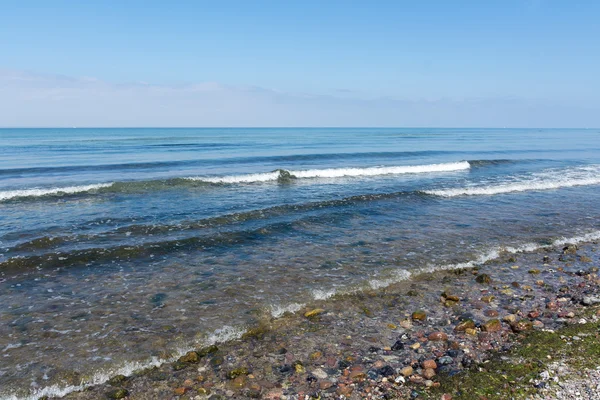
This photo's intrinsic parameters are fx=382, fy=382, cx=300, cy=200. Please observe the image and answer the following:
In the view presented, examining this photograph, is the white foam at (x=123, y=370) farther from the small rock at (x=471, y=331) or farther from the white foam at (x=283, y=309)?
the small rock at (x=471, y=331)

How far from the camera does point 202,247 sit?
11.8 m

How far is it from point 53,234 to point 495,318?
523 inches

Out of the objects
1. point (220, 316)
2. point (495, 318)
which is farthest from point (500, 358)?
point (220, 316)

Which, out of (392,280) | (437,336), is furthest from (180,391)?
(392,280)

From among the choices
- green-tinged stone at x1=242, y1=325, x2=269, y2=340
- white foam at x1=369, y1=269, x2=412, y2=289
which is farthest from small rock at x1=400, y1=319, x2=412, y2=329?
green-tinged stone at x1=242, y1=325, x2=269, y2=340

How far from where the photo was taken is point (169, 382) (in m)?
5.44

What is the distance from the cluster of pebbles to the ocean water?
531 millimetres

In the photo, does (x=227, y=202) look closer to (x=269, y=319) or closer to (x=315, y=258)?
(x=315, y=258)

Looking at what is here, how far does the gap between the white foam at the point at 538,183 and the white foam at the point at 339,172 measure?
6.81 m

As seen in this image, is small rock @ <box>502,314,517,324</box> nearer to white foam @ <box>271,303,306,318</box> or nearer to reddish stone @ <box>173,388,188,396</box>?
white foam @ <box>271,303,306,318</box>

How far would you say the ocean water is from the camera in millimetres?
6672

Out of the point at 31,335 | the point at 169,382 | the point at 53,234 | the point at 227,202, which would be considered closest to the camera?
the point at 169,382

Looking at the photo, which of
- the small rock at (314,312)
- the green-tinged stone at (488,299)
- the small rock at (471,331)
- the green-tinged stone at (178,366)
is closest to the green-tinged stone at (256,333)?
the small rock at (314,312)

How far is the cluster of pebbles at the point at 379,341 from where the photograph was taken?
5277 millimetres
